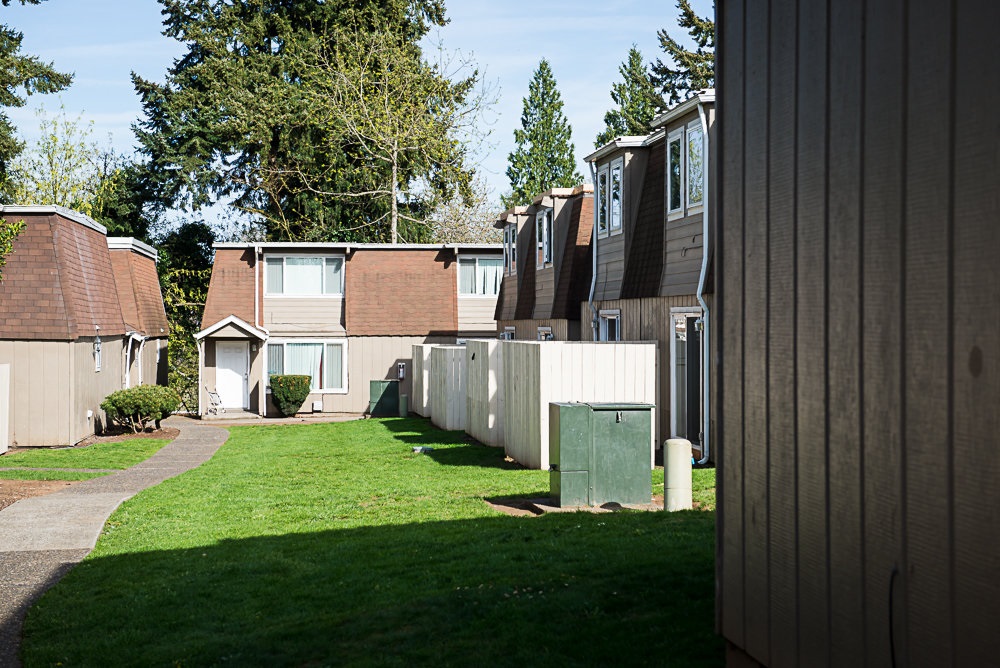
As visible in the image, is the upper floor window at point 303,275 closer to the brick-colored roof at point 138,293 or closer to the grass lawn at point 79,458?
the brick-colored roof at point 138,293

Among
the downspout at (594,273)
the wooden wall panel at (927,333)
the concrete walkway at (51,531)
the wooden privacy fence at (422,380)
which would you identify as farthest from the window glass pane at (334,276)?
the wooden wall panel at (927,333)

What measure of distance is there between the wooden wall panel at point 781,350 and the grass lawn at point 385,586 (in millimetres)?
1512

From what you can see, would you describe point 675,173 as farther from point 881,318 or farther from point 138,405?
point 138,405

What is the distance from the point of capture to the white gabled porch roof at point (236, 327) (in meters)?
33.4

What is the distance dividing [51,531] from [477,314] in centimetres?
2422

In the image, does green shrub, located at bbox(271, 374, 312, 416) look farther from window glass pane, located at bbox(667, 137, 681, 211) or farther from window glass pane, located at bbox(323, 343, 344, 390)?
window glass pane, located at bbox(667, 137, 681, 211)

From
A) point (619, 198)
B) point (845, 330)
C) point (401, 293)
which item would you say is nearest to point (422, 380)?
point (401, 293)

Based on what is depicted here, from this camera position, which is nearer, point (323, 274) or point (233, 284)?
point (233, 284)

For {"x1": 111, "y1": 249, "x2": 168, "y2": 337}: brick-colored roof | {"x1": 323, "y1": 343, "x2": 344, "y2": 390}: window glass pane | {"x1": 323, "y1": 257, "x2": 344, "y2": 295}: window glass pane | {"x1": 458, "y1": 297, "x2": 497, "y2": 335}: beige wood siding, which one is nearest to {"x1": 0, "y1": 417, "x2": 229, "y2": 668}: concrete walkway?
{"x1": 111, "y1": 249, "x2": 168, "y2": 337}: brick-colored roof

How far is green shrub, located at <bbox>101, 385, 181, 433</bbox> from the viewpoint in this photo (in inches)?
1073

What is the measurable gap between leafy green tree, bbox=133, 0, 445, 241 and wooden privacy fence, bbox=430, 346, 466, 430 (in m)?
21.3

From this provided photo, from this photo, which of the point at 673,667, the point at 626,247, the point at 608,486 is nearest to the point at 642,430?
the point at 608,486

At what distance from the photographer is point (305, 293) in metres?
36.2

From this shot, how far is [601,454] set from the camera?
13.1 m
